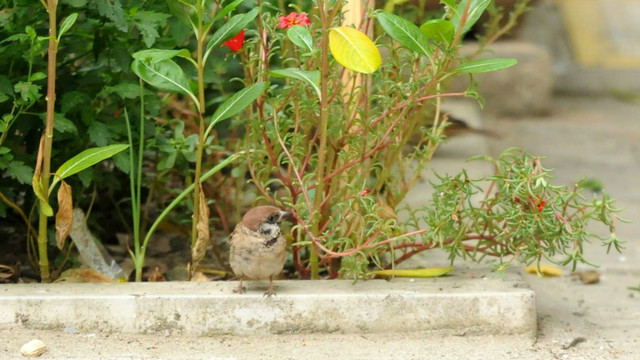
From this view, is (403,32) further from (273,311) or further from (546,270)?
(546,270)

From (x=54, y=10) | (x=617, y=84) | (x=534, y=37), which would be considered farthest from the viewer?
(x=534, y=37)

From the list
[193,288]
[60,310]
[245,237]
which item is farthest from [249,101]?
[60,310]

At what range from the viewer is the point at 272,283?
3.39 meters

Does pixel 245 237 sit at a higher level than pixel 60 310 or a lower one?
higher

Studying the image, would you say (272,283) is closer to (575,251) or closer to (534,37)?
(575,251)

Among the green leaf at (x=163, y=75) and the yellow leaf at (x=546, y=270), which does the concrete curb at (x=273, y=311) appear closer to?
the green leaf at (x=163, y=75)

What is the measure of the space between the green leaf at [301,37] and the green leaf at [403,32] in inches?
8.9

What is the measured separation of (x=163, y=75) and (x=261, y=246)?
645mm

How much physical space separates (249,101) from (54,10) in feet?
2.23

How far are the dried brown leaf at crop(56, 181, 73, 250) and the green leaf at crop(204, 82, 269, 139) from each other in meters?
0.52

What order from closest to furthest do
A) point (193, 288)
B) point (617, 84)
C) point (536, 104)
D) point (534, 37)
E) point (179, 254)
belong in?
point (193, 288) < point (179, 254) < point (536, 104) < point (617, 84) < point (534, 37)

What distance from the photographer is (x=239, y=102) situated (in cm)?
324

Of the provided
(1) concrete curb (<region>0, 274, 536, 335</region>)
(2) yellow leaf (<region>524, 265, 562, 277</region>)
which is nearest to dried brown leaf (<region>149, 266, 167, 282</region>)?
(1) concrete curb (<region>0, 274, 536, 335</region>)

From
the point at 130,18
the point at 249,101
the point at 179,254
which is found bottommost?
the point at 179,254
